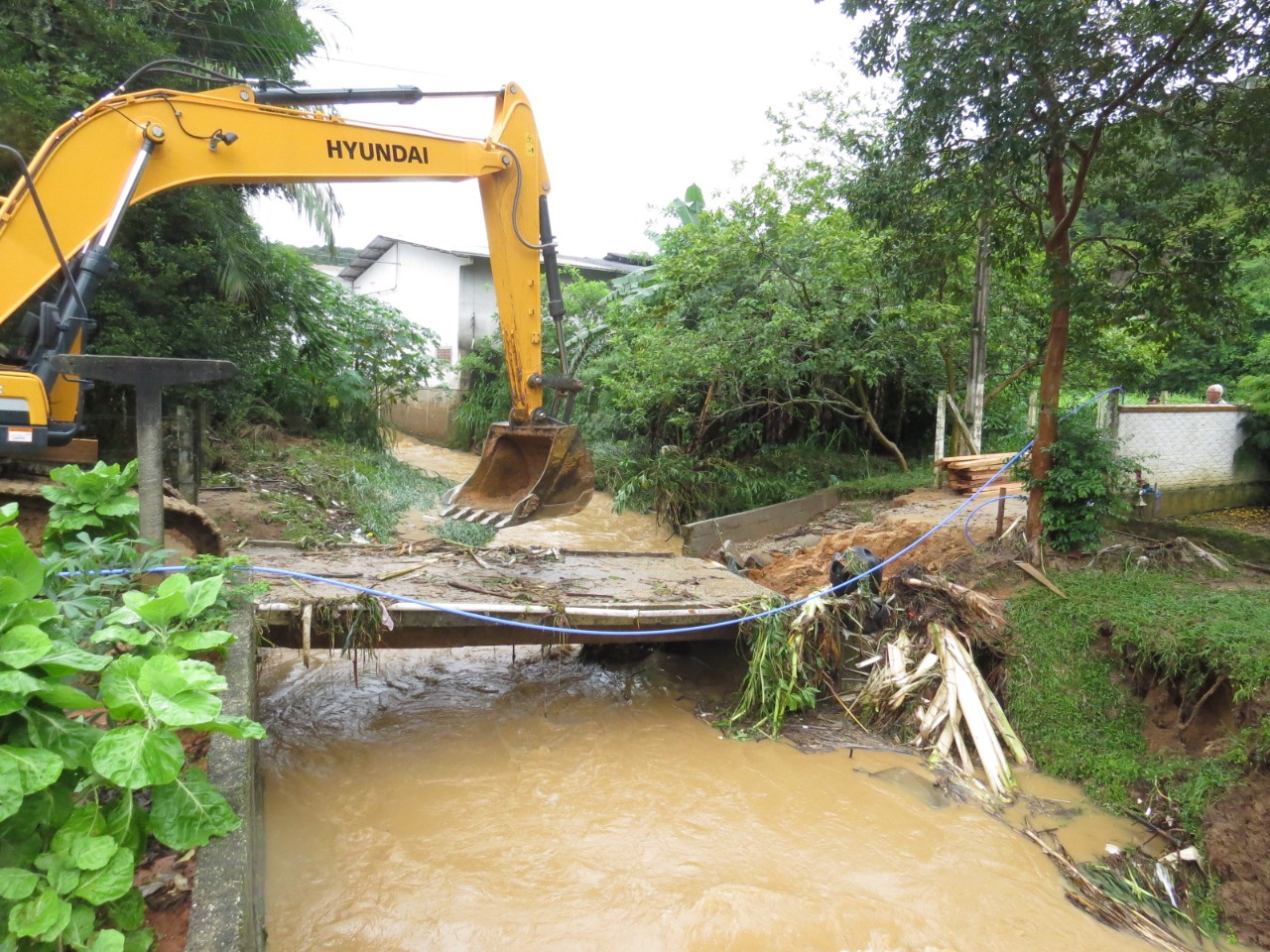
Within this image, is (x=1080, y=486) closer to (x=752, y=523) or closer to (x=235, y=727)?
(x=752, y=523)

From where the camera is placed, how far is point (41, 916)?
1.73m

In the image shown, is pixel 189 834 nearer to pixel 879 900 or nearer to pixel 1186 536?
pixel 879 900

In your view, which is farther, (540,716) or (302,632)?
(540,716)

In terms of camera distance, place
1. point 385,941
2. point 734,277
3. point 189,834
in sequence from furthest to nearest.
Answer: point 734,277 < point 385,941 < point 189,834

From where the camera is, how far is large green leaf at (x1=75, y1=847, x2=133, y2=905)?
1.83 m

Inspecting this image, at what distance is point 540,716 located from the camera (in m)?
5.64

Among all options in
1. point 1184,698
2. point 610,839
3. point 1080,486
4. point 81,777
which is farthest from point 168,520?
point 1080,486

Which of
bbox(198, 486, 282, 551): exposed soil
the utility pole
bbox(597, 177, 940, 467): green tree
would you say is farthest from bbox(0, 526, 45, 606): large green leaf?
the utility pole

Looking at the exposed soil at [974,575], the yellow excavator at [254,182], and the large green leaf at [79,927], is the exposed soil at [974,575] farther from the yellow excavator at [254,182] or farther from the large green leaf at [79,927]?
the yellow excavator at [254,182]

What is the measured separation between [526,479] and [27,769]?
14.7ft

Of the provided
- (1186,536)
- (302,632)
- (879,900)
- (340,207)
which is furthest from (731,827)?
(340,207)

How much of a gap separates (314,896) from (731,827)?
2.10 meters

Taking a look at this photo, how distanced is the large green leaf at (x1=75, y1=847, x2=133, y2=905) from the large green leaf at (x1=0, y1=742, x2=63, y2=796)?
0.25 m

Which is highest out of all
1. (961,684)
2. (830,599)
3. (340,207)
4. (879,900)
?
(340,207)
